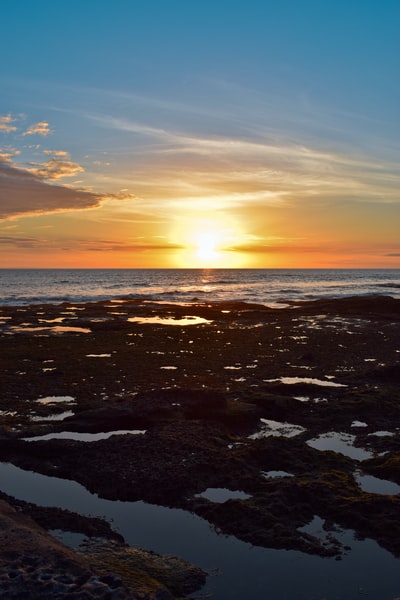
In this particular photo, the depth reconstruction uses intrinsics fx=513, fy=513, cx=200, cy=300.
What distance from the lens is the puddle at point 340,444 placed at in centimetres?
1245

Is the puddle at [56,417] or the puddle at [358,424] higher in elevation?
the puddle at [358,424]

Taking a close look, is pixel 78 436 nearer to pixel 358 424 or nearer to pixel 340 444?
pixel 340 444

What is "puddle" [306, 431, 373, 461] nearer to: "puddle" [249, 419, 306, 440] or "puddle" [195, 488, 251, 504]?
"puddle" [249, 419, 306, 440]

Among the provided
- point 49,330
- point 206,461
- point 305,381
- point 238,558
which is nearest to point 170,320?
point 49,330

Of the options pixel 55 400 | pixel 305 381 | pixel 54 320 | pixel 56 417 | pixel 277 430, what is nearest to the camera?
pixel 277 430

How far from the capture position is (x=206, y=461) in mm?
11234

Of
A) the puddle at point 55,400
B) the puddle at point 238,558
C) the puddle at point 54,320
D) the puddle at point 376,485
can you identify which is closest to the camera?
the puddle at point 238,558

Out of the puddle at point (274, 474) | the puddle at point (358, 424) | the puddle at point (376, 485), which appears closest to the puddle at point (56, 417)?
the puddle at point (274, 474)

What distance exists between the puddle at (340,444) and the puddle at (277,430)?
2.25 ft

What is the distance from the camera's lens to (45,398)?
18.0 meters

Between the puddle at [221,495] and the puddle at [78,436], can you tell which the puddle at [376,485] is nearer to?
the puddle at [221,495]

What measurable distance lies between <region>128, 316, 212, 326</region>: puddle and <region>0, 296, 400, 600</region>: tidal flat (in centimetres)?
1564

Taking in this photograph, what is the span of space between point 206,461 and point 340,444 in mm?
4012

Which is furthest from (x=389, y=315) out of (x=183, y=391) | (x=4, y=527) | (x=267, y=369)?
(x=4, y=527)
